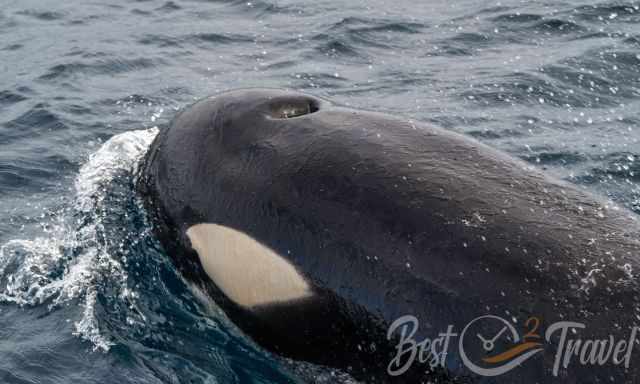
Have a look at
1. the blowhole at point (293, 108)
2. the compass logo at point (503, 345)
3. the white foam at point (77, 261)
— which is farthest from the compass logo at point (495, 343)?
the white foam at point (77, 261)

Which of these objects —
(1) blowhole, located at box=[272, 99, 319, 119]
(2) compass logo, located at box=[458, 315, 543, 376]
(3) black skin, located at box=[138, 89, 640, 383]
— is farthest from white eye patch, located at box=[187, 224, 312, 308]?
(2) compass logo, located at box=[458, 315, 543, 376]

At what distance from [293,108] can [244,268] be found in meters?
1.58

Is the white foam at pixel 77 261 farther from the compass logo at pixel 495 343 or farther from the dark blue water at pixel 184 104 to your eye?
the compass logo at pixel 495 343

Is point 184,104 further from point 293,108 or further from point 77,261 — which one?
point 293,108

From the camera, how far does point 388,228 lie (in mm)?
6688

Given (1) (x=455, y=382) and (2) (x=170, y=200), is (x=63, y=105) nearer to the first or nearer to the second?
(2) (x=170, y=200)

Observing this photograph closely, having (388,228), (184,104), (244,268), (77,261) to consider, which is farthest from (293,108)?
(184,104)

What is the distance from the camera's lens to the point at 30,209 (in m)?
12.3

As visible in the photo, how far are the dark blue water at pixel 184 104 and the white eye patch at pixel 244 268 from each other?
0.68 meters

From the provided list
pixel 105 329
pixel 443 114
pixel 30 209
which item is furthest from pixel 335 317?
pixel 443 114

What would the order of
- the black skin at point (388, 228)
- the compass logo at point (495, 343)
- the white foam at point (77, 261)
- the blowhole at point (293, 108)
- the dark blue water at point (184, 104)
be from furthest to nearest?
the white foam at point (77, 261), the dark blue water at point (184, 104), the blowhole at point (293, 108), the black skin at point (388, 228), the compass logo at point (495, 343)

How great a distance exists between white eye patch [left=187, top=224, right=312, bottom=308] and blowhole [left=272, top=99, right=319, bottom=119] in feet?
3.87

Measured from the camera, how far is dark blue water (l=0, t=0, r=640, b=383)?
9070 millimetres

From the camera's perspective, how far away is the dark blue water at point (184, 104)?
9070mm
